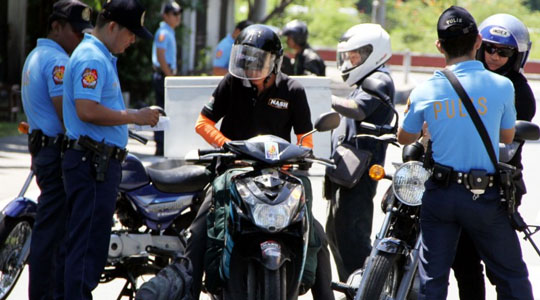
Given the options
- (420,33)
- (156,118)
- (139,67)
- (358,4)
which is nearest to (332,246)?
(156,118)

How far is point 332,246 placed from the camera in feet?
20.7

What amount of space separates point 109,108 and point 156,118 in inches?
10.3

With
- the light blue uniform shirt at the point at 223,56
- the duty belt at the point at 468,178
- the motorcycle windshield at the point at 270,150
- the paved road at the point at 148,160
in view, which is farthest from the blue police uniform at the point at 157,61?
the duty belt at the point at 468,178

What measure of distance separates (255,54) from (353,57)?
1147 millimetres

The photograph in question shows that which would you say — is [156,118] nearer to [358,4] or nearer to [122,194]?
[122,194]

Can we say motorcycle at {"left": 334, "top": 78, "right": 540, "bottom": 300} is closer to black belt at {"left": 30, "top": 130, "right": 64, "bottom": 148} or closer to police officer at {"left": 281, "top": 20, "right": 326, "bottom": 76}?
black belt at {"left": 30, "top": 130, "right": 64, "bottom": 148}

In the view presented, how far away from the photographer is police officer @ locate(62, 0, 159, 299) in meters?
5.11

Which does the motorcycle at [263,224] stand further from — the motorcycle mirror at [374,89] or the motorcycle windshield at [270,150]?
the motorcycle mirror at [374,89]

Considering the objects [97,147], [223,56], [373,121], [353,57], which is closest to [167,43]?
[223,56]

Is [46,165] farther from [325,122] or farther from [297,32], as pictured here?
[297,32]

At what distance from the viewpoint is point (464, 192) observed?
15.0 ft

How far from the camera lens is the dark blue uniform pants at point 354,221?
6117 mm

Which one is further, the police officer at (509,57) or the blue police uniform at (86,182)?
the police officer at (509,57)

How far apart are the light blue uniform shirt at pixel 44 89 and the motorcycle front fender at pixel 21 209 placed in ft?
1.76
